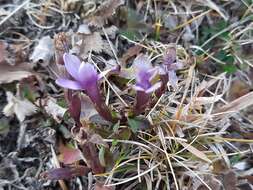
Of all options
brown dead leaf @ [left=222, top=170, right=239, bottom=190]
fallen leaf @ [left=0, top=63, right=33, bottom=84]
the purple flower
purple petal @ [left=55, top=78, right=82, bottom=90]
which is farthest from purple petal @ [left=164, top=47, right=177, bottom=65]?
fallen leaf @ [left=0, top=63, right=33, bottom=84]

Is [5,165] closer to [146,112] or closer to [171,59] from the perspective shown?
[146,112]

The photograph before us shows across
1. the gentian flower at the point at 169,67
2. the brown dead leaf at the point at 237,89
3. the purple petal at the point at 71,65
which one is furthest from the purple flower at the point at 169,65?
the brown dead leaf at the point at 237,89

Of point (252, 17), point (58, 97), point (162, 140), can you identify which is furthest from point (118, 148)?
point (252, 17)

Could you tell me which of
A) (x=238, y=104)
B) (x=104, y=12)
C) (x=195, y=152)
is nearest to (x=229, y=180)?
(x=195, y=152)

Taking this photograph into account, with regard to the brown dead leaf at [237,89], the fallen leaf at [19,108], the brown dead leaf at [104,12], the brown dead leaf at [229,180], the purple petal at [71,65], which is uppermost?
the purple petal at [71,65]

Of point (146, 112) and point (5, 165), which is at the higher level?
point (146, 112)

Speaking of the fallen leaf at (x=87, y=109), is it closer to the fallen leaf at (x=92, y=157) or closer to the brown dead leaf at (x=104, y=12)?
the fallen leaf at (x=92, y=157)

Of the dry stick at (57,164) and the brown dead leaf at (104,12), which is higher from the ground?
the brown dead leaf at (104,12)
